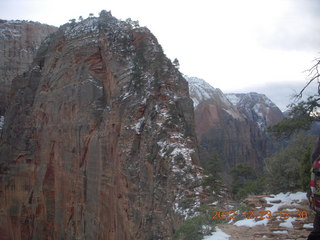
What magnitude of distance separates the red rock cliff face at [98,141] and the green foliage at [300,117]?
150 inches

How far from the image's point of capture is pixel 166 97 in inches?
733

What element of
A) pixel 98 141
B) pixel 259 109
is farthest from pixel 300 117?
pixel 259 109

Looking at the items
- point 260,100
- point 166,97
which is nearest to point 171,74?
point 166,97

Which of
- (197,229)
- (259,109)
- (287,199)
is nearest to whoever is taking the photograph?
(197,229)

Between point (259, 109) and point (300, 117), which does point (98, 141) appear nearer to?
point (300, 117)

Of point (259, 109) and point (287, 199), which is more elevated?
point (259, 109)

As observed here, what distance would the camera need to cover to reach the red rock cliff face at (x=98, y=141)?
16.3 metres

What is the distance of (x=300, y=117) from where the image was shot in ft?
32.2

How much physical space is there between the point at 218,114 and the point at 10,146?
139 ft

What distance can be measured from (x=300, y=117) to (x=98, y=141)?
50.1 feet

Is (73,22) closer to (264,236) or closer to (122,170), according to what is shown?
(122,170)
